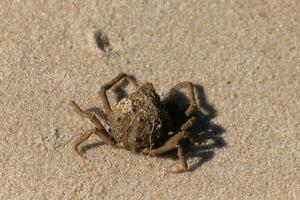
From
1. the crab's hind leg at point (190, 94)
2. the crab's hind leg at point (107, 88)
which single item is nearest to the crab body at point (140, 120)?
the crab's hind leg at point (107, 88)

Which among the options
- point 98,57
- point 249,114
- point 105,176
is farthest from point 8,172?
point 249,114

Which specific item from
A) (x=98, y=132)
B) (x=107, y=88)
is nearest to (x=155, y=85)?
(x=107, y=88)

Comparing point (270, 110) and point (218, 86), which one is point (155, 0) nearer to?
point (218, 86)

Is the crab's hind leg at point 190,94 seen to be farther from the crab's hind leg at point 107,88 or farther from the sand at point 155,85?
the crab's hind leg at point 107,88

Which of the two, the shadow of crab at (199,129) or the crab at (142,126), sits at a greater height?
the crab at (142,126)

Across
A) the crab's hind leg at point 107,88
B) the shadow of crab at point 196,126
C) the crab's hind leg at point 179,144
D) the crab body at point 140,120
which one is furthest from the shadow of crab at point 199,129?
the crab's hind leg at point 107,88

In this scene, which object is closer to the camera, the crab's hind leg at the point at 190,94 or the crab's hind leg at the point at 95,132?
the crab's hind leg at the point at 95,132

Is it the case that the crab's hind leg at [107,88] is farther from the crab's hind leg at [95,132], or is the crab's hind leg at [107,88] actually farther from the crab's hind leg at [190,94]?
the crab's hind leg at [190,94]

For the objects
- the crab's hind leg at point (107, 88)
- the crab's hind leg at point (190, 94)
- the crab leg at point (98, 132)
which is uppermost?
the crab's hind leg at point (107, 88)
